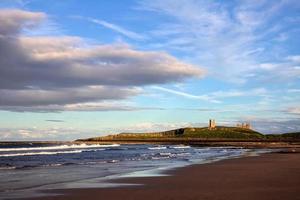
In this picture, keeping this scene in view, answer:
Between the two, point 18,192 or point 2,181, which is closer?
point 18,192

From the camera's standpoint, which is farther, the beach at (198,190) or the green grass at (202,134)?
the green grass at (202,134)

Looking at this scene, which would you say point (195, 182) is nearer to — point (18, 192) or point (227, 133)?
point (18, 192)

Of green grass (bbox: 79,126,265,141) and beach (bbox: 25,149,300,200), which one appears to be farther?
green grass (bbox: 79,126,265,141)

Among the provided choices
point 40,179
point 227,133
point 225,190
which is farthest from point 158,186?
point 227,133

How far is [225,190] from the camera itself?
1822cm

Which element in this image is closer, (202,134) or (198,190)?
(198,190)

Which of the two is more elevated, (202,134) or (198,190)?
(202,134)

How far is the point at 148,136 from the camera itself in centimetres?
17375

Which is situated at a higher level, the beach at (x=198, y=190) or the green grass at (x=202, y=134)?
the green grass at (x=202, y=134)

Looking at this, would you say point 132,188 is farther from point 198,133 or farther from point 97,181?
point 198,133

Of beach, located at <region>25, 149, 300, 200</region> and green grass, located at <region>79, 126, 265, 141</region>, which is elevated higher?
green grass, located at <region>79, 126, 265, 141</region>

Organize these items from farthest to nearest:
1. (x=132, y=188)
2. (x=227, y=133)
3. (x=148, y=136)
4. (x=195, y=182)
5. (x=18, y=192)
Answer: (x=148, y=136) → (x=227, y=133) → (x=195, y=182) → (x=132, y=188) → (x=18, y=192)

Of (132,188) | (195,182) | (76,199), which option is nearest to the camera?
(76,199)

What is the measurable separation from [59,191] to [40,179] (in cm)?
550
